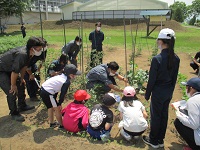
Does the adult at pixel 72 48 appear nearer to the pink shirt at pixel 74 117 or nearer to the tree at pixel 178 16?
the pink shirt at pixel 74 117

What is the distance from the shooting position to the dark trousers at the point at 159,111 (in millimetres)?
2805

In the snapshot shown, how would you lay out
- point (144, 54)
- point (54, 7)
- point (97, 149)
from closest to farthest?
1. point (97, 149)
2. point (144, 54)
3. point (54, 7)

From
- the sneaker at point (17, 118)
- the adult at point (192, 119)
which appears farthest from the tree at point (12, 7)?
the adult at point (192, 119)

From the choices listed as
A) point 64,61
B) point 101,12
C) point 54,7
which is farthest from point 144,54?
point 54,7

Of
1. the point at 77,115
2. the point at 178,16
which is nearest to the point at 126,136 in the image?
the point at 77,115

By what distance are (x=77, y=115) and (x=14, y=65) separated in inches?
50.2

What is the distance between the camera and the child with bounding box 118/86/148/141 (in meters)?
2.99

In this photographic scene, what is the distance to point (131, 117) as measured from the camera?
298 cm

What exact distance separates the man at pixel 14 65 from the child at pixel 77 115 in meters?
0.99

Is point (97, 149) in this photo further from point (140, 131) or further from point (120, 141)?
point (140, 131)

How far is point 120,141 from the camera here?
3098 mm

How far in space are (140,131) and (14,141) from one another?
192 centimetres

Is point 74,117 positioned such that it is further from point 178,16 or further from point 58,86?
point 178,16

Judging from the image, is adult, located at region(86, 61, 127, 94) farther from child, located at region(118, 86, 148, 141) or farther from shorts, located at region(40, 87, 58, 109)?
shorts, located at region(40, 87, 58, 109)
